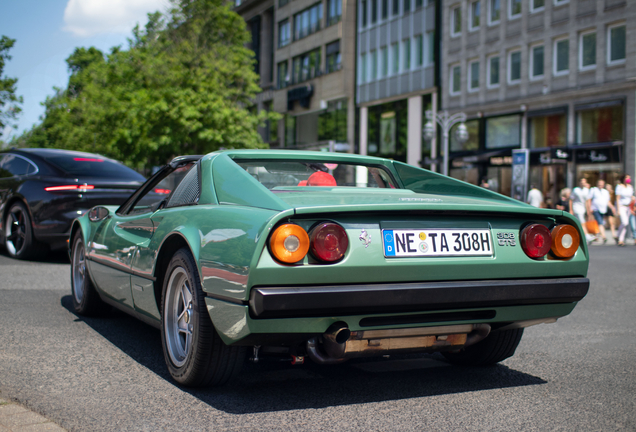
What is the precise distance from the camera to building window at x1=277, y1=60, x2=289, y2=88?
1977 inches

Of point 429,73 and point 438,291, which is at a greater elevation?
point 429,73

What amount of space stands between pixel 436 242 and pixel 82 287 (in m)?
3.47

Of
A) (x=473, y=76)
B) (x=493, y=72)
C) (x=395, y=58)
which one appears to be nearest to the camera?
(x=493, y=72)

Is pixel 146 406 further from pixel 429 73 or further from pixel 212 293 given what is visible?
pixel 429 73

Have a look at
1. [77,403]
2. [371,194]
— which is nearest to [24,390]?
[77,403]

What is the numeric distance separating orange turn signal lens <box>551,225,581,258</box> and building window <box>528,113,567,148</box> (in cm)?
2673

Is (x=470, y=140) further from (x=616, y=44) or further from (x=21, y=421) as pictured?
(x=21, y=421)

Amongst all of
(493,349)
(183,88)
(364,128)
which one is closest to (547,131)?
(364,128)

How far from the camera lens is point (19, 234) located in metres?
9.77

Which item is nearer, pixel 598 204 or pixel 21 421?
pixel 21 421

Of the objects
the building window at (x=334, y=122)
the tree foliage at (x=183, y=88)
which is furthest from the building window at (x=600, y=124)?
the building window at (x=334, y=122)

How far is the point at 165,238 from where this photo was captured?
12.5ft

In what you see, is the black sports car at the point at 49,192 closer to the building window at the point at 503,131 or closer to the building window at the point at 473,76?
the building window at the point at 503,131

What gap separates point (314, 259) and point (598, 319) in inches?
161
